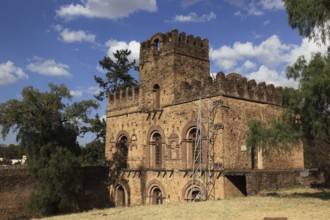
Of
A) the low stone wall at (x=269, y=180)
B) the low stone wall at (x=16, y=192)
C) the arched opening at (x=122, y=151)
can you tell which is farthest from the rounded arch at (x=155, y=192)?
the low stone wall at (x=269, y=180)

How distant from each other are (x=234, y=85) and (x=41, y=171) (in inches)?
481

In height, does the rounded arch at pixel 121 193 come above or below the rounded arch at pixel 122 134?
below

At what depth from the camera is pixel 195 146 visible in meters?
20.8

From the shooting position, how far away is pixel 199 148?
2105 centimetres

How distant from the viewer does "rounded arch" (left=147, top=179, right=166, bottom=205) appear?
23716 millimetres

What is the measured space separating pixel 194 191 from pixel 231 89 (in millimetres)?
6137

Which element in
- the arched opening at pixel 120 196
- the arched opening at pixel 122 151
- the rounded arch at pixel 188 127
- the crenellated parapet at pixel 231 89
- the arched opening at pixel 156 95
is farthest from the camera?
the arched opening at pixel 122 151

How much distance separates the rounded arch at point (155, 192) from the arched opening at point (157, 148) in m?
1.17

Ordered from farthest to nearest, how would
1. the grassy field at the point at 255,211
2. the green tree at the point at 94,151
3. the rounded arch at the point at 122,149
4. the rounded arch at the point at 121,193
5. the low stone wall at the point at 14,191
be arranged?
the green tree at the point at 94,151 < the rounded arch at the point at 122,149 < the rounded arch at the point at 121,193 < the low stone wall at the point at 14,191 < the grassy field at the point at 255,211

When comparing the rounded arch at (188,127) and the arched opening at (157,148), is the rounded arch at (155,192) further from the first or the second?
the rounded arch at (188,127)

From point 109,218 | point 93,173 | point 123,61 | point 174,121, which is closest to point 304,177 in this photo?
point 174,121

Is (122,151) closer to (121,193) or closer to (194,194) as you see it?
(121,193)

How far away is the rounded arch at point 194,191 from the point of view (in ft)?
66.5

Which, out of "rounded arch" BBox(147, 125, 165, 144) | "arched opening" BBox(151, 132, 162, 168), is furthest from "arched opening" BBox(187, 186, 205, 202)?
"rounded arch" BBox(147, 125, 165, 144)
